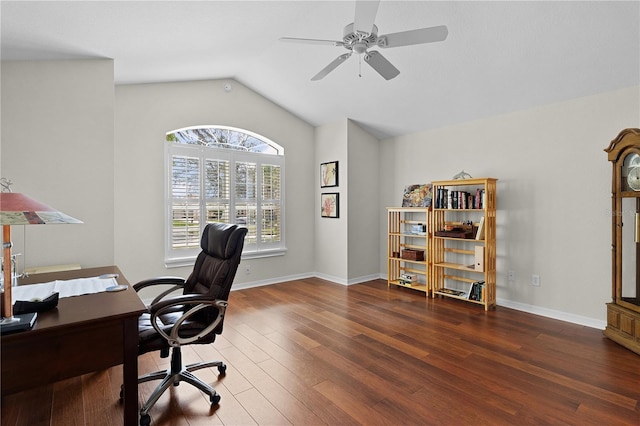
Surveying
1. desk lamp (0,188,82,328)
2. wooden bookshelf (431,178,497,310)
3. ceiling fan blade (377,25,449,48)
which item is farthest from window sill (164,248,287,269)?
ceiling fan blade (377,25,449,48)

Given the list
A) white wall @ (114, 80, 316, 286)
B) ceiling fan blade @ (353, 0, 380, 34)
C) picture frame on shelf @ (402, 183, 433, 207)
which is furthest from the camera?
picture frame on shelf @ (402, 183, 433, 207)

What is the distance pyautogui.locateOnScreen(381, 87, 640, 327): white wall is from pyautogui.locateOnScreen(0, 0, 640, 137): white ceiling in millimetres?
211

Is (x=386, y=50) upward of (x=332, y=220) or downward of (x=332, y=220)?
upward

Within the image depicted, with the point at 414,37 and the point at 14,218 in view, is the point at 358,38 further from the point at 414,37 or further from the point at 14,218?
the point at 14,218

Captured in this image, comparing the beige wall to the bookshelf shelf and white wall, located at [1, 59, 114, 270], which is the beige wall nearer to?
the bookshelf shelf

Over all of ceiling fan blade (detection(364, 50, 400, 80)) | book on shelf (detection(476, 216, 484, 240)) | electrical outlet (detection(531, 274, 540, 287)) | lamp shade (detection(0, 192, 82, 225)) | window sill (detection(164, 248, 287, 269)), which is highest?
ceiling fan blade (detection(364, 50, 400, 80))

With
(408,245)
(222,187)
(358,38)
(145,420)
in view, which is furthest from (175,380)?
(408,245)

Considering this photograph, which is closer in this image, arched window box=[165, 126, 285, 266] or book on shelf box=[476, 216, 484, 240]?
book on shelf box=[476, 216, 484, 240]

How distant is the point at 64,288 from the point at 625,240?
462 centimetres

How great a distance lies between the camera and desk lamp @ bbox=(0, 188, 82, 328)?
4.39 feet

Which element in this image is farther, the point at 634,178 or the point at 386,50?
the point at 386,50

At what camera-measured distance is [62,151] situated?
10.2 ft

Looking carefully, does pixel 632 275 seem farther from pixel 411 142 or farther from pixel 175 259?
pixel 175 259

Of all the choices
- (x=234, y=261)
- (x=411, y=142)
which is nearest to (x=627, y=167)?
(x=411, y=142)
